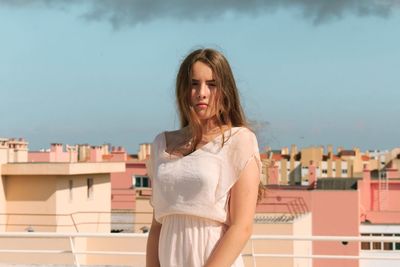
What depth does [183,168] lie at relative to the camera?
2166 millimetres

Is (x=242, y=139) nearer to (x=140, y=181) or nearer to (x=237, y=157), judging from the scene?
(x=237, y=157)

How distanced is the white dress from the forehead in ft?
0.50

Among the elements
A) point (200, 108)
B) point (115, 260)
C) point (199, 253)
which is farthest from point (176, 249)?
point (115, 260)

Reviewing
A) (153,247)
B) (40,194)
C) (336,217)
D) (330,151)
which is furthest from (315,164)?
(153,247)

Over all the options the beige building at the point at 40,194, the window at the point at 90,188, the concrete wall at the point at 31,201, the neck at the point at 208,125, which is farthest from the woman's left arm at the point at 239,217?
the window at the point at 90,188

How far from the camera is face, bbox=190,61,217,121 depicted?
2.20 meters

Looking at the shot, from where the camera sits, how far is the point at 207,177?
2.15 meters

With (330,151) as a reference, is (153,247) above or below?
below

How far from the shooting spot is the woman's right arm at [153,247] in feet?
7.40

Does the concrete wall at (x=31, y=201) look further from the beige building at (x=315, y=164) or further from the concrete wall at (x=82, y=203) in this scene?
the beige building at (x=315, y=164)

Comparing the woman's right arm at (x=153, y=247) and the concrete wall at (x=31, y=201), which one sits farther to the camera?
the concrete wall at (x=31, y=201)

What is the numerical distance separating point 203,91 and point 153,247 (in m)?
0.42

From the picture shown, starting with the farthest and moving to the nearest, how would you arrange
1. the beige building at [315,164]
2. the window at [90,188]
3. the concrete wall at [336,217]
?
the beige building at [315,164] < the concrete wall at [336,217] < the window at [90,188]

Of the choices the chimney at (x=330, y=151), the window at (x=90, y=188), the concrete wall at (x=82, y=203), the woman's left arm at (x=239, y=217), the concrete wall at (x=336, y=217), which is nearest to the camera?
the woman's left arm at (x=239, y=217)
